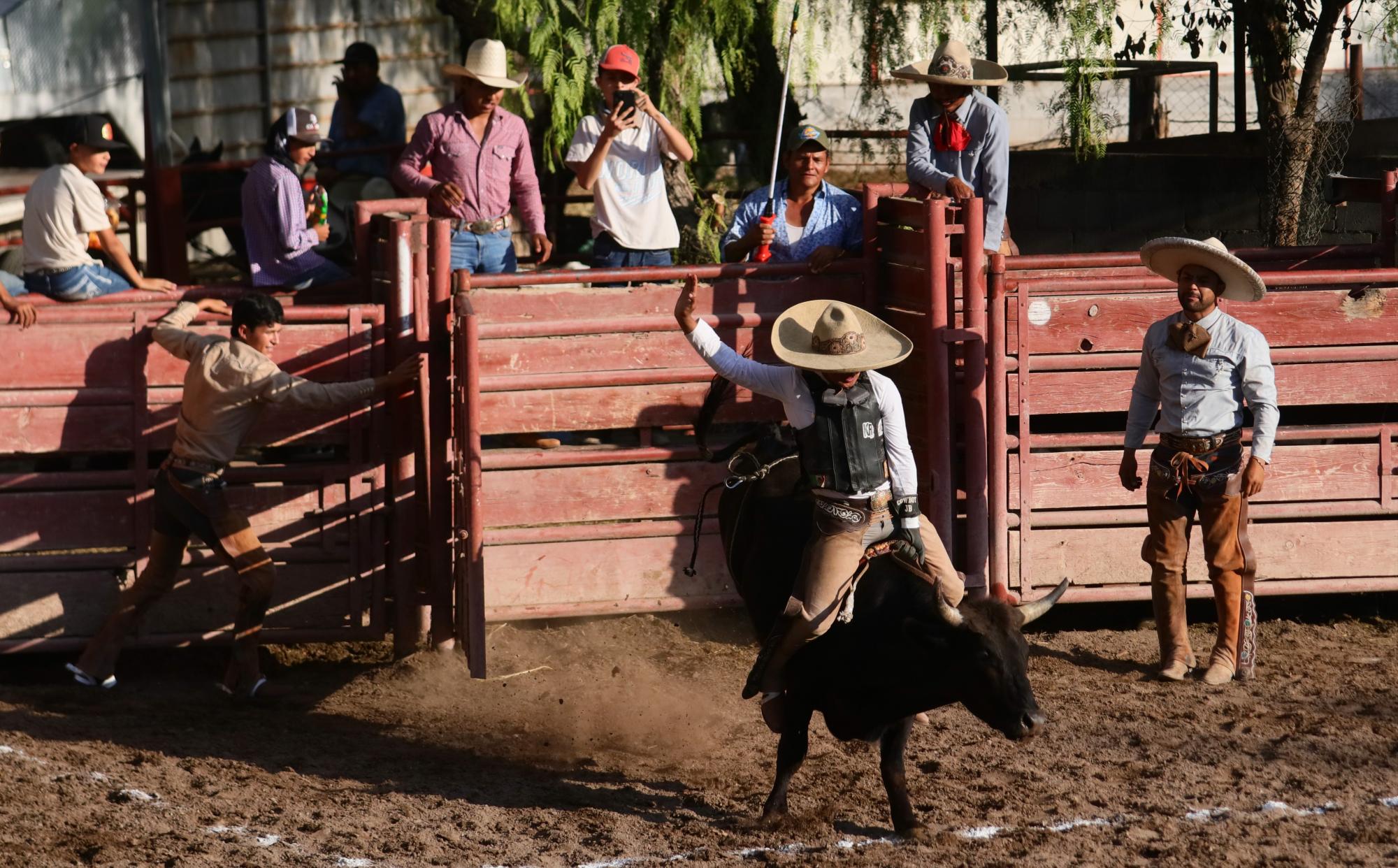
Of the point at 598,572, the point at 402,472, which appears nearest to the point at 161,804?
the point at 402,472

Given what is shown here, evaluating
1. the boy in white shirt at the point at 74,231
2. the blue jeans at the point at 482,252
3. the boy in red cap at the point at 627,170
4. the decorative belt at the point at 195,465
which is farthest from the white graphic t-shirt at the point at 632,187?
the decorative belt at the point at 195,465

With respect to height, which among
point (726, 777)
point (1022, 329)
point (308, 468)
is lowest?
point (726, 777)

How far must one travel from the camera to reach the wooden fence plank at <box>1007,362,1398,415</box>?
7.86 meters

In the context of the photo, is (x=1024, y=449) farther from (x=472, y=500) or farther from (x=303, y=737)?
(x=303, y=737)

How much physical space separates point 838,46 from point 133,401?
31.2ft

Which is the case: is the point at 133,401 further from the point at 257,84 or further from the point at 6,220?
the point at 257,84

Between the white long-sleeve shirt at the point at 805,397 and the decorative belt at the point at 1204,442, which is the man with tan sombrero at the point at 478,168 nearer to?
the white long-sleeve shirt at the point at 805,397

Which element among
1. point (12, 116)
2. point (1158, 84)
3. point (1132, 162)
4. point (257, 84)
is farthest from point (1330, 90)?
point (12, 116)

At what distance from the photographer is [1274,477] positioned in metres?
7.97

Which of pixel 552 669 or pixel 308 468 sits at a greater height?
pixel 308 468

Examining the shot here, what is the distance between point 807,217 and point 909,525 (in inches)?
111

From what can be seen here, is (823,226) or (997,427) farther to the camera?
(823,226)

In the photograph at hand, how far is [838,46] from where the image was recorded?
15453 millimetres

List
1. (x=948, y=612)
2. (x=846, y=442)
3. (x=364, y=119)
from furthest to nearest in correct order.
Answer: (x=364, y=119) → (x=846, y=442) → (x=948, y=612)
